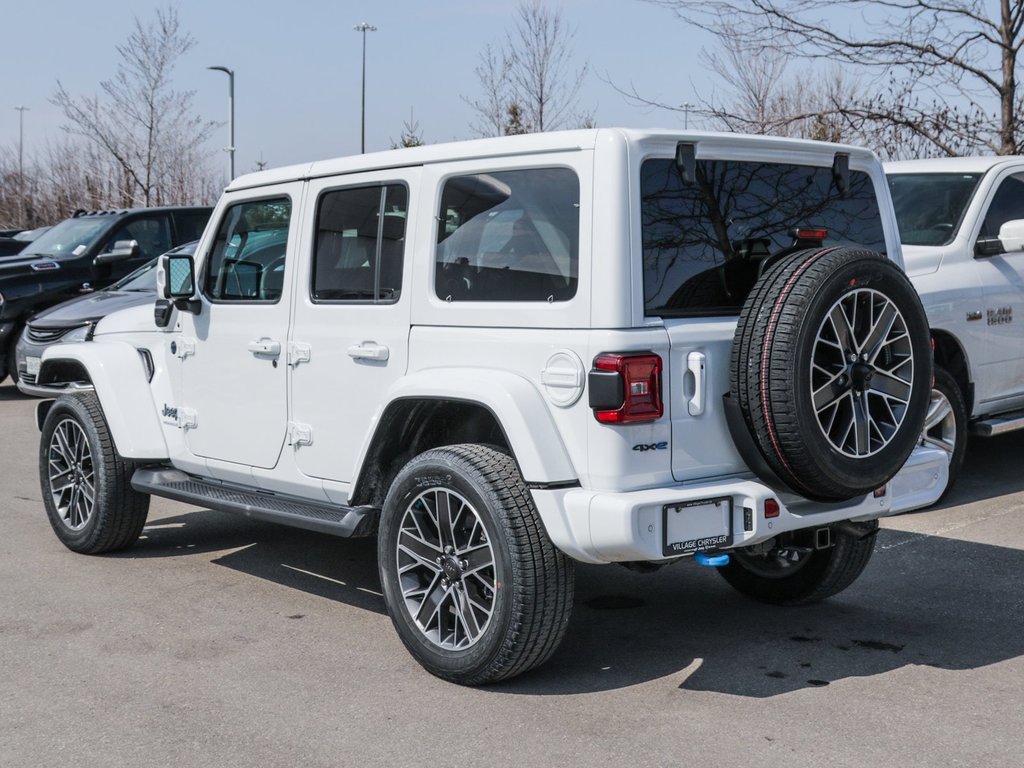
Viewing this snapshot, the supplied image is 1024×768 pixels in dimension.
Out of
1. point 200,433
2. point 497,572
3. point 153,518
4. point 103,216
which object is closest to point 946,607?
point 497,572

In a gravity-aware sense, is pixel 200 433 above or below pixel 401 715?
above

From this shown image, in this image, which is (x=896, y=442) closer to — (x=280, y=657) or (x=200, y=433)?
(x=280, y=657)

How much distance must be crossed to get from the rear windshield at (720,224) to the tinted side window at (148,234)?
33.2 ft

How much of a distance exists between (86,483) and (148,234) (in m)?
7.78

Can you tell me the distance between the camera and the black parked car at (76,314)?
11430 millimetres

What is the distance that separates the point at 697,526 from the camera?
13.4 ft

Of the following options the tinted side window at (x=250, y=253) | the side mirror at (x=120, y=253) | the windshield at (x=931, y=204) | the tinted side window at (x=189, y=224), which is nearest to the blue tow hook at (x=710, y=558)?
the tinted side window at (x=250, y=253)

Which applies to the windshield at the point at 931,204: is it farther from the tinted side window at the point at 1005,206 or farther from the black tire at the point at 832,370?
the black tire at the point at 832,370

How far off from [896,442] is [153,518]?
473cm

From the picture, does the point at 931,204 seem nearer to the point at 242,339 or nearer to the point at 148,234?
the point at 242,339

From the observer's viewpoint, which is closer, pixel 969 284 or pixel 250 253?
pixel 250 253

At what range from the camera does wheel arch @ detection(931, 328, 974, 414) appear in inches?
294

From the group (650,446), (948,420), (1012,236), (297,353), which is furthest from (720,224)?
(1012,236)

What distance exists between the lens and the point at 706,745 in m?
3.87
